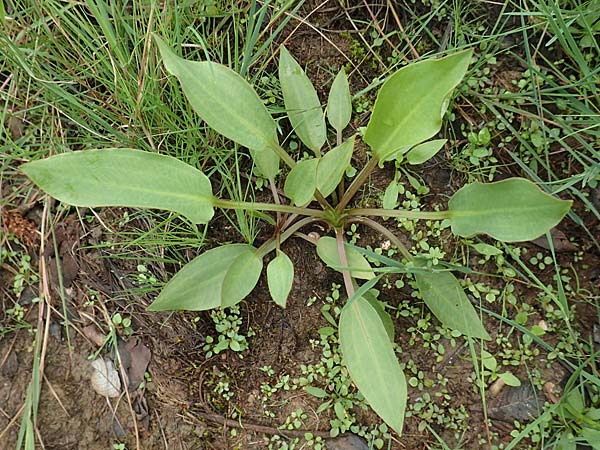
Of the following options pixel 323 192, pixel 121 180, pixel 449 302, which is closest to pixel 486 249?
pixel 449 302

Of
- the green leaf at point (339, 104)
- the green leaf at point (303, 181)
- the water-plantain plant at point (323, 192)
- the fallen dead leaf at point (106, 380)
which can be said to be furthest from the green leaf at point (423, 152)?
the fallen dead leaf at point (106, 380)

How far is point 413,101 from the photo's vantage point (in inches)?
36.2

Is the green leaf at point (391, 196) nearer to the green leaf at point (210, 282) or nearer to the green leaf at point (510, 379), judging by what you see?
the green leaf at point (210, 282)

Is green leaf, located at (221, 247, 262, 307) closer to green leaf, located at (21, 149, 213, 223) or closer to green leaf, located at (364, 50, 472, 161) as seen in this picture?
green leaf, located at (21, 149, 213, 223)

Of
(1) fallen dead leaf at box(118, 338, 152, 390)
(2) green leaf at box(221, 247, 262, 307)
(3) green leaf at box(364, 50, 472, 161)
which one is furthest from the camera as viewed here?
(1) fallen dead leaf at box(118, 338, 152, 390)

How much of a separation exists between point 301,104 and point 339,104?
8 centimetres

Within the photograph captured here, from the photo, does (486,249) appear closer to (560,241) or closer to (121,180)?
(560,241)

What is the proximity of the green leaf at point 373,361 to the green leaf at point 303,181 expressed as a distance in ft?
0.71

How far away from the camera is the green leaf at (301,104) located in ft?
3.69

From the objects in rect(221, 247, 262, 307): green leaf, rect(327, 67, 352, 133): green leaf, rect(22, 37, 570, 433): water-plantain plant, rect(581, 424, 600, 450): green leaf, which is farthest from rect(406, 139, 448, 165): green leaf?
rect(581, 424, 600, 450): green leaf

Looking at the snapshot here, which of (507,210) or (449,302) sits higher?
(507,210)

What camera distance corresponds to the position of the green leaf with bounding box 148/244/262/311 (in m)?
1.08

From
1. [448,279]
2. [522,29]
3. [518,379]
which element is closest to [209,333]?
[448,279]

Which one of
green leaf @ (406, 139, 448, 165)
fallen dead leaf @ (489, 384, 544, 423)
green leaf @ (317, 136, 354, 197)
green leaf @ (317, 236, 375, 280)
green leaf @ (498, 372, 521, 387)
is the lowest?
fallen dead leaf @ (489, 384, 544, 423)
